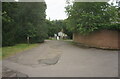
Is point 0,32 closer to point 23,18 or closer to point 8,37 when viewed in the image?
point 8,37

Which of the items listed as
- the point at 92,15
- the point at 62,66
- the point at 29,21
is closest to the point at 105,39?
the point at 92,15

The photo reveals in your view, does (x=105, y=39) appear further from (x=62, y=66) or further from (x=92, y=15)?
(x=62, y=66)

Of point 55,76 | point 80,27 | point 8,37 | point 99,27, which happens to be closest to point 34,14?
point 8,37

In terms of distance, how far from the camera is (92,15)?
18.4 meters

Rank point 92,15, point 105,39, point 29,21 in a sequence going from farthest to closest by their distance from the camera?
point 29,21 < point 92,15 < point 105,39

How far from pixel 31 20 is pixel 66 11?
6737mm

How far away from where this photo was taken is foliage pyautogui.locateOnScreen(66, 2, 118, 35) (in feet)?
59.7

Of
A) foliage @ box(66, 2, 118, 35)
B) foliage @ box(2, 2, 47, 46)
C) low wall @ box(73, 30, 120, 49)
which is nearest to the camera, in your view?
low wall @ box(73, 30, 120, 49)

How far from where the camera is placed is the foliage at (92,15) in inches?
716

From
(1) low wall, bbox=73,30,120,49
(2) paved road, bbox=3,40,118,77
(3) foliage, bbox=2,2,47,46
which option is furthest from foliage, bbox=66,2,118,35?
(2) paved road, bbox=3,40,118,77

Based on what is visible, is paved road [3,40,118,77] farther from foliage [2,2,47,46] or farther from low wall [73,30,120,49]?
foliage [2,2,47,46]

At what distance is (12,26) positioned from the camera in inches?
792

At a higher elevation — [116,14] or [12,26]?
[116,14]

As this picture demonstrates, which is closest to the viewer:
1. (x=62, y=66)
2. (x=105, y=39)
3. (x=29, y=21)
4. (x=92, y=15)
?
(x=62, y=66)
